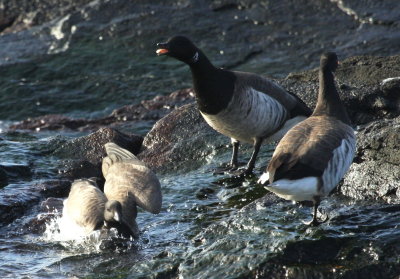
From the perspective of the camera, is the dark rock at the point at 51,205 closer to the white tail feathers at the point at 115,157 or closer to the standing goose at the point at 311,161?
the white tail feathers at the point at 115,157

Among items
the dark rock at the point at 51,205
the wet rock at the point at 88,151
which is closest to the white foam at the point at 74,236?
the dark rock at the point at 51,205

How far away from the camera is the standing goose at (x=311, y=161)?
25.1ft

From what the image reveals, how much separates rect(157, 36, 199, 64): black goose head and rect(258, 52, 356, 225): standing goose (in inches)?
92.3

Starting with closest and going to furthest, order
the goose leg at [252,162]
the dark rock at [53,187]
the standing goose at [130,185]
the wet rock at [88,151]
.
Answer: the standing goose at [130,185] < the goose leg at [252,162] < the dark rock at [53,187] < the wet rock at [88,151]

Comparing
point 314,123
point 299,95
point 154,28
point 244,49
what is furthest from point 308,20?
point 314,123

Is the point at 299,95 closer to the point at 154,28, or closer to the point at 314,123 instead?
the point at 314,123

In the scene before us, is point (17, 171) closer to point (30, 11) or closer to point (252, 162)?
point (252, 162)

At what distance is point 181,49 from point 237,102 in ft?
3.17

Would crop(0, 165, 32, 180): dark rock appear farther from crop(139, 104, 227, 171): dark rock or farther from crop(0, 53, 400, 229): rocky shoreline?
crop(139, 104, 227, 171): dark rock

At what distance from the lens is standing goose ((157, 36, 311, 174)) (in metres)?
10.6

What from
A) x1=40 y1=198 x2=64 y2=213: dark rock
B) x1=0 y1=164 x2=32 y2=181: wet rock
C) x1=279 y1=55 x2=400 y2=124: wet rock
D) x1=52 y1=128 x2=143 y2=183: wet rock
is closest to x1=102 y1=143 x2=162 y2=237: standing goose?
x1=40 y1=198 x2=64 y2=213: dark rock

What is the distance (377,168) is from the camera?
8.75 meters

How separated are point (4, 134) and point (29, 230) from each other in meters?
4.61

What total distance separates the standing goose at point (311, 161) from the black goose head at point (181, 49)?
234cm
